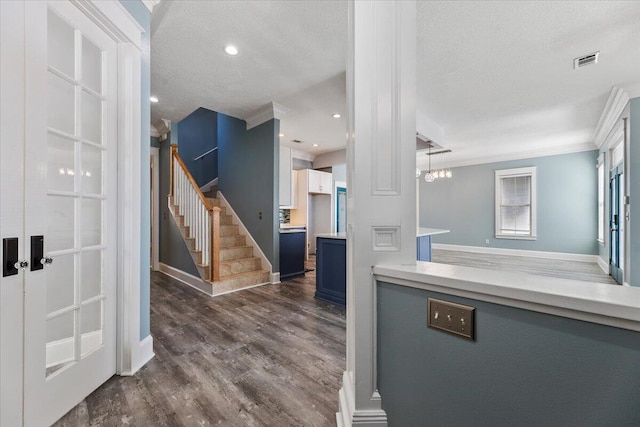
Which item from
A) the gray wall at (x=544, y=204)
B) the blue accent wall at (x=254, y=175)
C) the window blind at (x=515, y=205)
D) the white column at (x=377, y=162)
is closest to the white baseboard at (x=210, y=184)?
the blue accent wall at (x=254, y=175)

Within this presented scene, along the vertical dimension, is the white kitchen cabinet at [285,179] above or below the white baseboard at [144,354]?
above

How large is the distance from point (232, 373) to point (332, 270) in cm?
182

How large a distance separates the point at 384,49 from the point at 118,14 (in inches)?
71.8

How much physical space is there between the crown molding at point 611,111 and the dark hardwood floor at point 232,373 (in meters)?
4.78

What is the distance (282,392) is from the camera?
1.67m

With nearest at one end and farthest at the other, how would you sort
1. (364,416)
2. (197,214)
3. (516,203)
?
1. (364,416)
2. (197,214)
3. (516,203)

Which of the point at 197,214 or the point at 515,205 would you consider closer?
the point at 197,214

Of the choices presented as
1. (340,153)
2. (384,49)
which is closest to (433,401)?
(384,49)

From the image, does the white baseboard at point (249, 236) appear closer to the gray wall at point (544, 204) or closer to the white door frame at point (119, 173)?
the white door frame at point (119, 173)

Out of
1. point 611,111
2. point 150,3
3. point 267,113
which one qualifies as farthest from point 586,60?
point 150,3

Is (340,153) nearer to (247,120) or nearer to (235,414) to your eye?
(247,120)

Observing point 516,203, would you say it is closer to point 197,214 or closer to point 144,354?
point 197,214

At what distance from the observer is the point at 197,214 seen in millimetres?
4012

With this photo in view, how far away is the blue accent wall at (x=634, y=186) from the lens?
350cm
